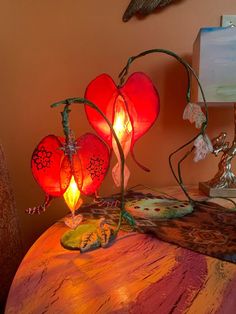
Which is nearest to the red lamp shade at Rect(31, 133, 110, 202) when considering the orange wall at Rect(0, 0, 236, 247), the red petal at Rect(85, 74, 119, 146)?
the red petal at Rect(85, 74, 119, 146)

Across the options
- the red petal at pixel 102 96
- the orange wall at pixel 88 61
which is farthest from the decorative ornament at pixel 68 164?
the orange wall at pixel 88 61

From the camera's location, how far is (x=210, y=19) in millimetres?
934

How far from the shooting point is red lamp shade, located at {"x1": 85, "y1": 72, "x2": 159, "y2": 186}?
1.86 ft

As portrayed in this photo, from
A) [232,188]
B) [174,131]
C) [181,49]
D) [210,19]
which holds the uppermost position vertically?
[210,19]

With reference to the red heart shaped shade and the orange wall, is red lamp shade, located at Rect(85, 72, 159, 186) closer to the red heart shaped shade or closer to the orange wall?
the red heart shaped shade

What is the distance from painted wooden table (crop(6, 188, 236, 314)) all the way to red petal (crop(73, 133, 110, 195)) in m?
0.13

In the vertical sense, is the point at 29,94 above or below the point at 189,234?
above

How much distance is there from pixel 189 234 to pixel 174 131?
562 mm

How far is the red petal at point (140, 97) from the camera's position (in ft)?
1.86

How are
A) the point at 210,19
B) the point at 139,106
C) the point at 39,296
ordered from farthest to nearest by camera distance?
the point at 210,19 → the point at 139,106 → the point at 39,296

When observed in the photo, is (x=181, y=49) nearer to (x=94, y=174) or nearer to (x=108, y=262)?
(x=94, y=174)

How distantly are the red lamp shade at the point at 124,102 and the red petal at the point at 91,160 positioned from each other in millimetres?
92

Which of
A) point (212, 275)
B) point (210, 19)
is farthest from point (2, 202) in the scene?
point (210, 19)

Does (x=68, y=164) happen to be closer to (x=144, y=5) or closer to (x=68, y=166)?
(x=68, y=166)
